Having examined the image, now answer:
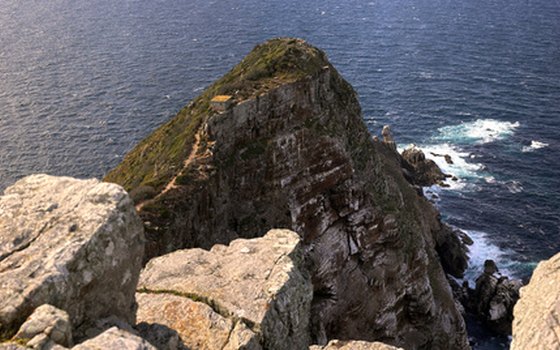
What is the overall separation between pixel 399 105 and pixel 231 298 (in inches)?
5296

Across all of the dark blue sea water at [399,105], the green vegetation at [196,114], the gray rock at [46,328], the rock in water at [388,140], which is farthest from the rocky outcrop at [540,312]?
the rock in water at [388,140]

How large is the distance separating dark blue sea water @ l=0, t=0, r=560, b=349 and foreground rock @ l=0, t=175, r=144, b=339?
257 feet

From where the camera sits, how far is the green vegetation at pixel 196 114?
202ft

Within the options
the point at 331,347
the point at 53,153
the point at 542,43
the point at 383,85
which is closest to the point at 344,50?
the point at 383,85

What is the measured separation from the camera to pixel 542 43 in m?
192

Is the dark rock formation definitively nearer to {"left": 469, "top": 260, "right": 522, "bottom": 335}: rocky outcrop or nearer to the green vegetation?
{"left": 469, "top": 260, "right": 522, "bottom": 335}: rocky outcrop

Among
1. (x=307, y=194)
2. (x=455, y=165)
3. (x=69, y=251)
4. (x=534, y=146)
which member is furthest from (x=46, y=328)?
(x=534, y=146)

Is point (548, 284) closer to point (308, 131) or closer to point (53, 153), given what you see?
point (308, 131)

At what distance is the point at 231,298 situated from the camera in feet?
82.0

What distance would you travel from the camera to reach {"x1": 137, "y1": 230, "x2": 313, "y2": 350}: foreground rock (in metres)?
22.6

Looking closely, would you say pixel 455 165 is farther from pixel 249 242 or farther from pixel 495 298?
pixel 249 242

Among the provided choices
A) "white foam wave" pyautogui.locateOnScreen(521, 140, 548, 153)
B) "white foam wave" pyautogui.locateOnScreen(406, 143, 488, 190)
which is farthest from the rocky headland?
"white foam wave" pyautogui.locateOnScreen(521, 140, 548, 153)

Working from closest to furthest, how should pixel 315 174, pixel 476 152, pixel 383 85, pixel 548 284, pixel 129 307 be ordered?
pixel 548 284
pixel 129 307
pixel 315 174
pixel 476 152
pixel 383 85

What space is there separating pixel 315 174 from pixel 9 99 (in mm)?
112311
